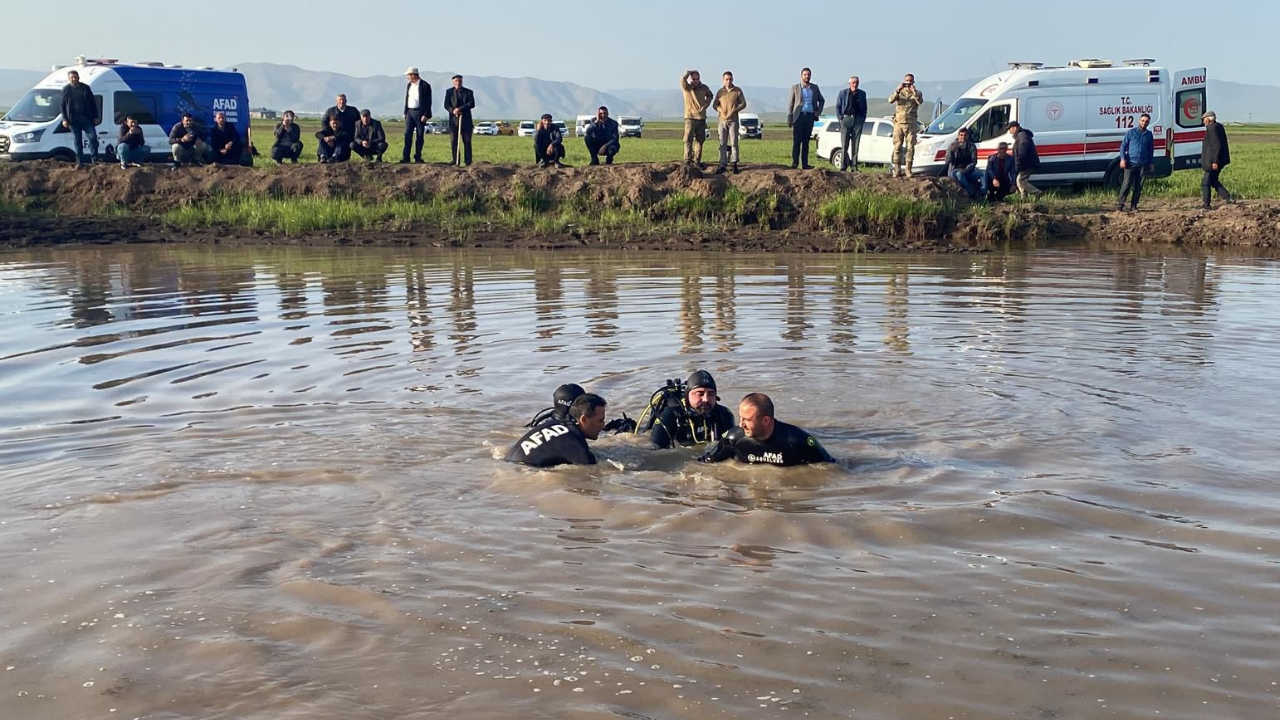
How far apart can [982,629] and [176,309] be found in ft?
39.8

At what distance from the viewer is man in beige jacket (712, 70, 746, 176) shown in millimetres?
22141

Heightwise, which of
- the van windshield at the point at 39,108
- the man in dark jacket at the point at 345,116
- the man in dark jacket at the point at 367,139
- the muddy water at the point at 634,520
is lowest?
the muddy water at the point at 634,520

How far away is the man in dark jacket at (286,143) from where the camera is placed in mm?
27812

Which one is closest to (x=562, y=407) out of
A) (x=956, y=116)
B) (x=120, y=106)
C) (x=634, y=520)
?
(x=634, y=520)

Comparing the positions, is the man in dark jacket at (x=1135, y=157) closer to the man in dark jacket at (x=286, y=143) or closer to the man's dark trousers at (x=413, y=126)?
the man's dark trousers at (x=413, y=126)

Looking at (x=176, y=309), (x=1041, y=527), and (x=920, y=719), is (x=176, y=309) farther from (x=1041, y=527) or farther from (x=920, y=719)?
(x=920, y=719)

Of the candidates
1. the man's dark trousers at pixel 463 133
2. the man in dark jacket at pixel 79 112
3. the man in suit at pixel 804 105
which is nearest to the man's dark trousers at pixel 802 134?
the man in suit at pixel 804 105

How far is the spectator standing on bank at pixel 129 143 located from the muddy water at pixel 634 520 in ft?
37.5

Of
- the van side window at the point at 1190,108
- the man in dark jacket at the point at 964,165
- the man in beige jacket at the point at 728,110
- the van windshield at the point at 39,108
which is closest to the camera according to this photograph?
the man in beige jacket at the point at 728,110

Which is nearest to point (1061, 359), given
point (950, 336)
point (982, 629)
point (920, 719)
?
point (950, 336)

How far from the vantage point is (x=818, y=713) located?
5281mm

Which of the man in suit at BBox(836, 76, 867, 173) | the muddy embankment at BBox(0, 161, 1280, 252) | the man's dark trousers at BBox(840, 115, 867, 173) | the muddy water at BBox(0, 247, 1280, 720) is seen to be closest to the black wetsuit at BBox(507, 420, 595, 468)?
the muddy water at BBox(0, 247, 1280, 720)

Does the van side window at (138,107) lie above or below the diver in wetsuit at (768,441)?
above

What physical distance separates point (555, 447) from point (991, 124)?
19.3 m
